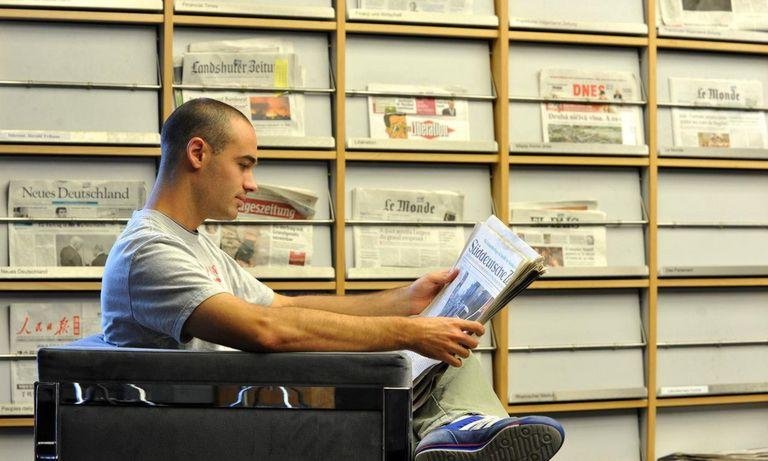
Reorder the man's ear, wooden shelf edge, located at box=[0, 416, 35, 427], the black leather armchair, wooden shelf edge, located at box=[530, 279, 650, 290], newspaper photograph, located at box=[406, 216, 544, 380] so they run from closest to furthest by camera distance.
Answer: the black leather armchair
newspaper photograph, located at box=[406, 216, 544, 380]
the man's ear
wooden shelf edge, located at box=[0, 416, 35, 427]
wooden shelf edge, located at box=[530, 279, 650, 290]

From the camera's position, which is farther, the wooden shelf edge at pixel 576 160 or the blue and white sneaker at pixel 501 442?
the wooden shelf edge at pixel 576 160

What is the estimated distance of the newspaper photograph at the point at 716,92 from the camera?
352 cm

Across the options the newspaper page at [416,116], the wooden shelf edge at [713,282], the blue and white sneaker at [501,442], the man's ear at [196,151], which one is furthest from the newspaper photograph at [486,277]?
the wooden shelf edge at [713,282]

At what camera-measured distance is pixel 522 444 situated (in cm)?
181

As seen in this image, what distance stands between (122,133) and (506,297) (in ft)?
5.34

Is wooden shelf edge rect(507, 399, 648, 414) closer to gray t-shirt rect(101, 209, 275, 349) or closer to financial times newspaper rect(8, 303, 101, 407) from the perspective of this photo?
financial times newspaper rect(8, 303, 101, 407)

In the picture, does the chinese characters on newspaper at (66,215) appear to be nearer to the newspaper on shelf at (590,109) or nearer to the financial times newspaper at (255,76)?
Result: the financial times newspaper at (255,76)

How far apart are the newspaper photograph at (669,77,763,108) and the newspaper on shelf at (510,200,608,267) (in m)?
0.50

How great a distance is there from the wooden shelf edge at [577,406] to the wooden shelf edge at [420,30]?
1.19 m

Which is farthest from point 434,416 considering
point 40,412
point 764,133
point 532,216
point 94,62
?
point 764,133

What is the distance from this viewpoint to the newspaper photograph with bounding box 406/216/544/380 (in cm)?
180

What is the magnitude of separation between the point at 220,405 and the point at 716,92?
8.32 feet

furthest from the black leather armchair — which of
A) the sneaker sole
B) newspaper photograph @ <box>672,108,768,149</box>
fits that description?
newspaper photograph @ <box>672,108,768,149</box>

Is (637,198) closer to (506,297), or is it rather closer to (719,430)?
(719,430)
